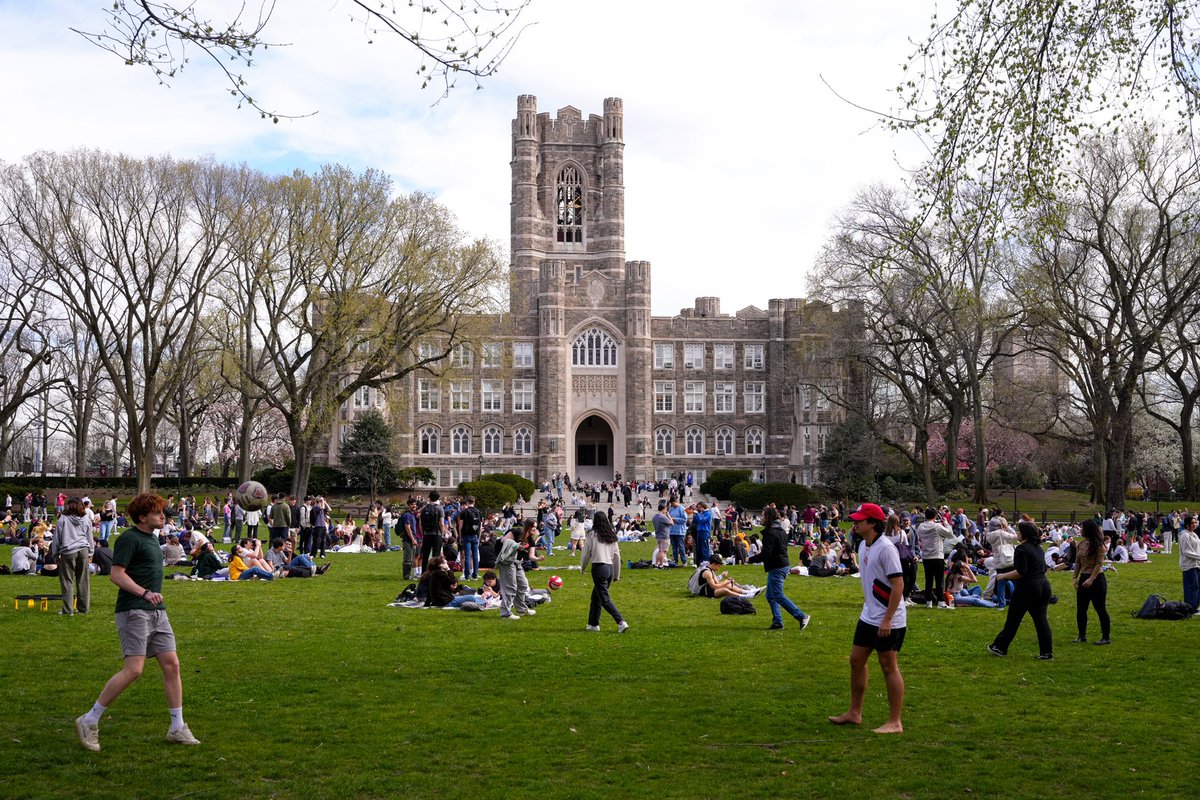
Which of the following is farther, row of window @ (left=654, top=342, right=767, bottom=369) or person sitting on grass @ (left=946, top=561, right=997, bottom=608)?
row of window @ (left=654, top=342, right=767, bottom=369)

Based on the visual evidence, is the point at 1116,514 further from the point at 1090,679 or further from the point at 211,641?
the point at 211,641

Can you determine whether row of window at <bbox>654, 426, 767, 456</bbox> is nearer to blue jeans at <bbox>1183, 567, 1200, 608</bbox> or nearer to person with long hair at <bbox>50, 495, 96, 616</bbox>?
blue jeans at <bbox>1183, 567, 1200, 608</bbox>

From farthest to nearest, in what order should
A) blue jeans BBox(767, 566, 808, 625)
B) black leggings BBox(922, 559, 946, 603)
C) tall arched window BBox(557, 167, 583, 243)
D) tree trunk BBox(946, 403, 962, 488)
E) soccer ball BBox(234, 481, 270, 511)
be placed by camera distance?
tall arched window BBox(557, 167, 583, 243) < tree trunk BBox(946, 403, 962, 488) < soccer ball BBox(234, 481, 270, 511) < black leggings BBox(922, 559, 946, 603) < blue jeans BBox(767, 566, 808, 625)

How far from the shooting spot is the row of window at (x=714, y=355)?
7338cm

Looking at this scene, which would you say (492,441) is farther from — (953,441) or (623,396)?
(953,441)

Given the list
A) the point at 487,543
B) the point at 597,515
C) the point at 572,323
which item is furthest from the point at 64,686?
the point at 572,323

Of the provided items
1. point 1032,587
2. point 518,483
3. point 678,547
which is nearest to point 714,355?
point 518,483

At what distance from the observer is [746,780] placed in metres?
7.45

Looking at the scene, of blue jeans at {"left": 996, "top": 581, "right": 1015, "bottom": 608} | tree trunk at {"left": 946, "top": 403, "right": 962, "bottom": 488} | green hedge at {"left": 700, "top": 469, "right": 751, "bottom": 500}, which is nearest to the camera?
blue jeans at {"left": 996, "top": 581, "right": 1015, "bottom": 608}

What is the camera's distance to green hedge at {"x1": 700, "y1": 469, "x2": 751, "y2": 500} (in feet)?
212

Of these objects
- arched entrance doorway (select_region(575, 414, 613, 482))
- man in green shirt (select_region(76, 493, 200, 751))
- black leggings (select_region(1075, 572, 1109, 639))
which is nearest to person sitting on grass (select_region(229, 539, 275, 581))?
man in green shirt (select_region(76, 493, 200, 751))

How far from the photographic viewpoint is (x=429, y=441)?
72188 millimetres

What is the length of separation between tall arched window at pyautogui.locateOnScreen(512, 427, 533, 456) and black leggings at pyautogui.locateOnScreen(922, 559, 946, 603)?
55202 millimetres

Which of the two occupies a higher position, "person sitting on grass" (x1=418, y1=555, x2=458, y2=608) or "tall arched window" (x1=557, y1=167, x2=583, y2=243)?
"tall arched window" (x1=557, y1=167, x2=583, y2=243)
